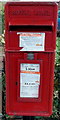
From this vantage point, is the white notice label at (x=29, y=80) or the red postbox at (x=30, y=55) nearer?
the red postbox at (x=30, y=55)

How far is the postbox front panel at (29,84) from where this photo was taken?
11.7 ft

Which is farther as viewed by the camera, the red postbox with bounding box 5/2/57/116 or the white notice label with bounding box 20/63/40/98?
the white notice label with bounding box 20/63/40/98

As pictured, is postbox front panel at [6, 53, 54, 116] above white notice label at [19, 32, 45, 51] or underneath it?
underneath

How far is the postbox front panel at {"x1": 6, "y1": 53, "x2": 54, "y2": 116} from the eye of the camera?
11.7ft

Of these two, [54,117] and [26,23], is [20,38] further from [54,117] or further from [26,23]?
[54,117]

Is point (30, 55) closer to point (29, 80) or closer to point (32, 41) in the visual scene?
point (32, 41)

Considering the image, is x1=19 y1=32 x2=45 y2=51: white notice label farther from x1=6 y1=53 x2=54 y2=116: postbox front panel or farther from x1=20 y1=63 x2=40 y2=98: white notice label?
x1=20 y1=63 x2=40 y2=98: white notice label

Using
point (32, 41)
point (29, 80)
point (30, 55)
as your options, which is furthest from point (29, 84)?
point (32, 41)

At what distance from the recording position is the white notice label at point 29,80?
356cm

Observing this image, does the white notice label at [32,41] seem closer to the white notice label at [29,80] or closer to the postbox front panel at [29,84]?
the postbox front panel at [29,84]

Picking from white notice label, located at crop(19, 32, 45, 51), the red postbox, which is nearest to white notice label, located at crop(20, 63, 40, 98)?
the red postbox

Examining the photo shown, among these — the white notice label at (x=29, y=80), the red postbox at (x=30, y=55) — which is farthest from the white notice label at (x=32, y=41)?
the white notice label at (x=29, y=80)

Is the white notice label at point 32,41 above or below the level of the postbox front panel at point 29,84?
above

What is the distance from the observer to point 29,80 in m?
3.62
